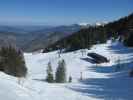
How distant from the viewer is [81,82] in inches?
1352

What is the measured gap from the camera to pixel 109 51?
91312 mm

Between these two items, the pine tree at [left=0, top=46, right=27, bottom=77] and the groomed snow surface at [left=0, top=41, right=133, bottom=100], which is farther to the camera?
the pine tree at [left=0, top=46, right=27, bottom=77]

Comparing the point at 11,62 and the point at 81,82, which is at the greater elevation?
the point at 11,62

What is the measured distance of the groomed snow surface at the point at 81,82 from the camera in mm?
17359

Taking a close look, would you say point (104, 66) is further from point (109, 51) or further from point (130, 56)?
point (109, 51)

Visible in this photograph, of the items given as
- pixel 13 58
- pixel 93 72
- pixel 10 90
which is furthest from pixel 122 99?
pixel 93 72

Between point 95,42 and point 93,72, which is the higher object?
point 95,42

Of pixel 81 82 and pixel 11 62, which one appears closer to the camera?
pixel 81 82

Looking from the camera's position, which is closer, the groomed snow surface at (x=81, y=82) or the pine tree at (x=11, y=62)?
the groomed snow surface at (x=81, y=82)

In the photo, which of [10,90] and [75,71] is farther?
[75,71]

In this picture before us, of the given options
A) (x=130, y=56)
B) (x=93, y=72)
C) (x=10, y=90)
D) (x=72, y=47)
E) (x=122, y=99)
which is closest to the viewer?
(x=10, y=90)

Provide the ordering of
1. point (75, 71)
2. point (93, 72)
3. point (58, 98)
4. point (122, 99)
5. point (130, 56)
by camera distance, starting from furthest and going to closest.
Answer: point (130, 56), point (75, 71), point (93, 72), point (122, 99), point (58, 98)

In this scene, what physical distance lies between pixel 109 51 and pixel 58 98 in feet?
248

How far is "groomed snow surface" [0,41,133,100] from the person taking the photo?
57.0 feet
